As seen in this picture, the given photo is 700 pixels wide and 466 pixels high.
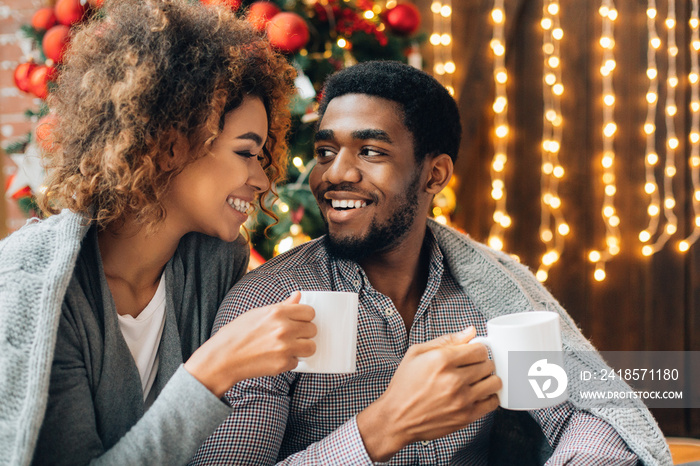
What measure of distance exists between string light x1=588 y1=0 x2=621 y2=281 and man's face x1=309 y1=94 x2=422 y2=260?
1671 millimetres

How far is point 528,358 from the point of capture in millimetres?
833

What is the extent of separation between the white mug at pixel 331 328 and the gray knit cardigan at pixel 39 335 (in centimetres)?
36

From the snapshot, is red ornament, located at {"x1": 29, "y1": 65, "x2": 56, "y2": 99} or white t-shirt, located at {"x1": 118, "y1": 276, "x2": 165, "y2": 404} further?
red ornament, located at {"x1": 29, "y1": 65, "x2": 56, "y2": 99}

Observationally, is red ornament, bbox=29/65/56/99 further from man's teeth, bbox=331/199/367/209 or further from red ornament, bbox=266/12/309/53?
man's teeth, bbox=331/199/367/209

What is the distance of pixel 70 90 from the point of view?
1105 millimetres

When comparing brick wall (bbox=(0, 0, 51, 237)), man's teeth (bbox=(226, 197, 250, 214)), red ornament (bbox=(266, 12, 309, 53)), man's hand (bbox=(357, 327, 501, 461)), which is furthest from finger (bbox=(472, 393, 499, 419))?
brick wall (bbox=(0, 0, 51, 237))

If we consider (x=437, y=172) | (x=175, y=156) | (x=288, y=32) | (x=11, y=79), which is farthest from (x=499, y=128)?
(x=11, y=79)

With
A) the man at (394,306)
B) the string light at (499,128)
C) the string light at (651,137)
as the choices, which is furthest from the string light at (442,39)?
the man at (394,306)

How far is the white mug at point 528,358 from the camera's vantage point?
825mm

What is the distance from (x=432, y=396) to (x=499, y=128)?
2.08 metres

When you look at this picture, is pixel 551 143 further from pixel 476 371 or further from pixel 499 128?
pixel 476 371

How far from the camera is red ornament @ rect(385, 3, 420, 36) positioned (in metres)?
2.21

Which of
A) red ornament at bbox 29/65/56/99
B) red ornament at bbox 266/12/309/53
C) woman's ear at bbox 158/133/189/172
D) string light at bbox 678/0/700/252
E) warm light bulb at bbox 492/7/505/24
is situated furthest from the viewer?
warm light bulb at bbox 492/7/505/24

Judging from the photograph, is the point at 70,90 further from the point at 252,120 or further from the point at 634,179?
the point at 634,179
